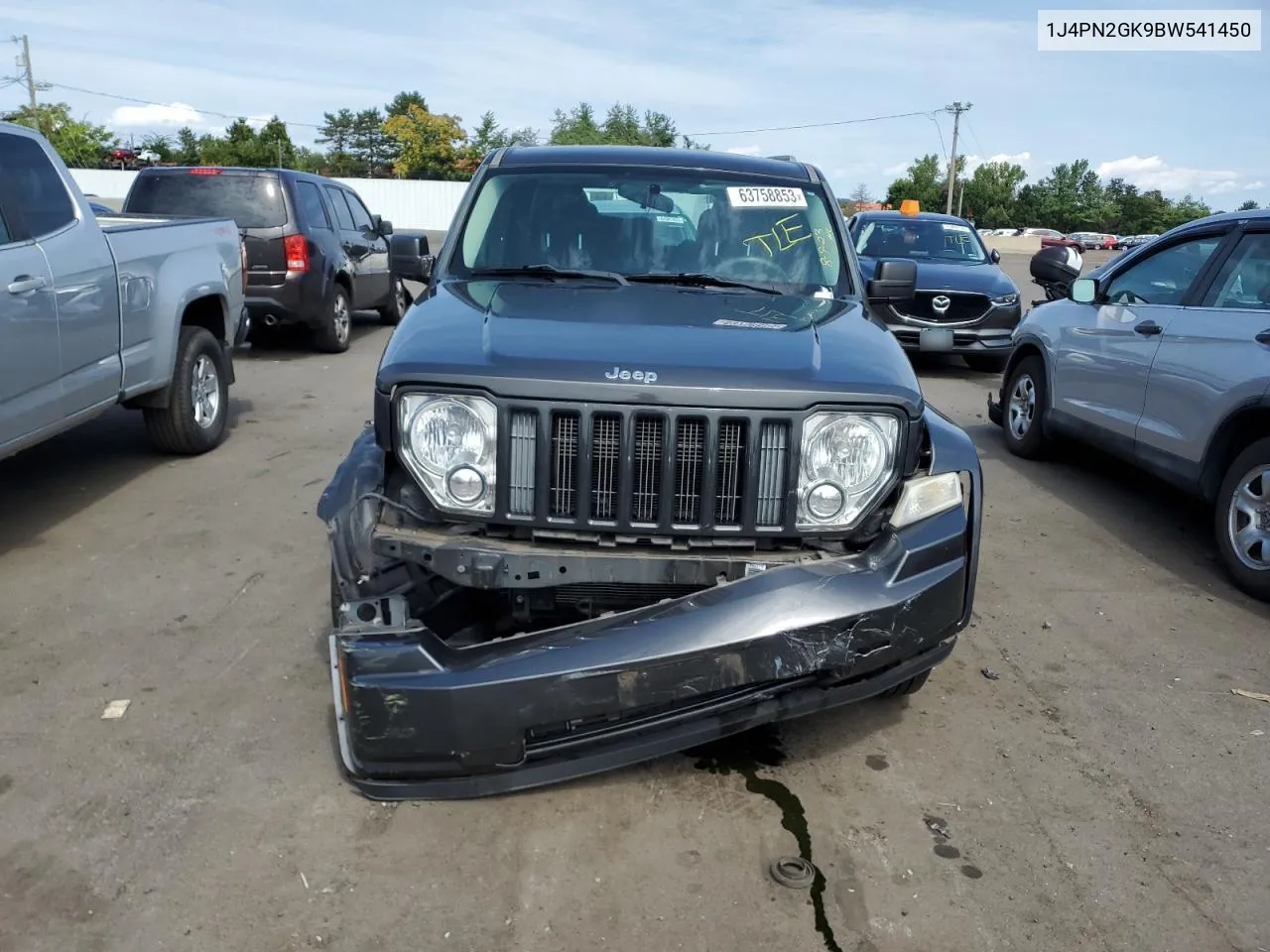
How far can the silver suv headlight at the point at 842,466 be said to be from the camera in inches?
123

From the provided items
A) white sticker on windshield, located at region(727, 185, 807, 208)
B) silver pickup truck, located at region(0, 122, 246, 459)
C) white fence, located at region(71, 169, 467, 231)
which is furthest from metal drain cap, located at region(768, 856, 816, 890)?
white fence, located at region(71, 169, 467, 231)

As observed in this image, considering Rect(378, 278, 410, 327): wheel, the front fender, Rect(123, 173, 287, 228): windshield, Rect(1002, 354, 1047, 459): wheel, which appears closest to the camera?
the front fender

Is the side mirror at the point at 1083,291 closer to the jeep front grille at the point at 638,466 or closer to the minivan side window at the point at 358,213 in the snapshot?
the jeep front grille at the point at 638,466

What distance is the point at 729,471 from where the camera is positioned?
309 centimetres

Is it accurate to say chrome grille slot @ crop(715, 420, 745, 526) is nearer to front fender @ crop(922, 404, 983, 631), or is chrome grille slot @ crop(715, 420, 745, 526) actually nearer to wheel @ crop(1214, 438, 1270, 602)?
front fender @ crop(922, 404, 983, 631)

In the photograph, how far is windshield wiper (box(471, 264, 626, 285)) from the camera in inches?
163

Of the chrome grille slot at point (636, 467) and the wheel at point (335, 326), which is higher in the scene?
the chrome grille slot at point (636, 467)

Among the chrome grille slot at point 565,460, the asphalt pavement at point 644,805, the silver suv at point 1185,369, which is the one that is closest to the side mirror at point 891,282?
the asphalt pavement at point 644,805

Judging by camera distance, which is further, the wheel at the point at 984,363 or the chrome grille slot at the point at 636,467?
the wheel at the point at 984,363

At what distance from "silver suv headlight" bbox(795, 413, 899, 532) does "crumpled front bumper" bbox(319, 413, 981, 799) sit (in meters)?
0.13

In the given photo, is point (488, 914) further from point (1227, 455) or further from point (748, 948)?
point (1227, 455)

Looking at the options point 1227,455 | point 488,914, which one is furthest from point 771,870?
point 1227,455

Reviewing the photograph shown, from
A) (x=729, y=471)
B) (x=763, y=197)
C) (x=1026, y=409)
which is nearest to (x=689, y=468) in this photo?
(x=729, y=471)

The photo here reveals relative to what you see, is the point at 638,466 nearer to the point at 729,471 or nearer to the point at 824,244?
the point at 729,471
